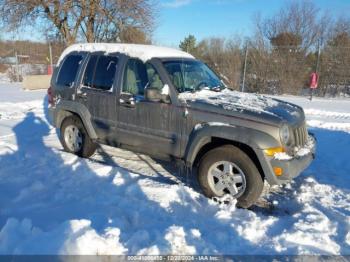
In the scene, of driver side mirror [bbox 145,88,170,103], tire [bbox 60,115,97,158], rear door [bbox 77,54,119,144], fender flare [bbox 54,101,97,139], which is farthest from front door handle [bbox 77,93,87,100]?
driver side mirror [bbox 145,88,170,103]

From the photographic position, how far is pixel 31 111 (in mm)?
10547

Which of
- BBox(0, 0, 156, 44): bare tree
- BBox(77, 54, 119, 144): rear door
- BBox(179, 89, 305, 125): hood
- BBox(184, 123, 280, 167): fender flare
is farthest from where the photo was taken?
BBox(0, 0, 156, 44): bare tree

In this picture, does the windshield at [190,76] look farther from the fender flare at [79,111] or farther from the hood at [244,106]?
the fender flare at [79,111]

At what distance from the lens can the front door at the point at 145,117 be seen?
4707 mm

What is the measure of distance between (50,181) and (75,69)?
221 cm

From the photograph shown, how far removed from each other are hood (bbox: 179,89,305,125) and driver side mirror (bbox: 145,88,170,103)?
0.22m

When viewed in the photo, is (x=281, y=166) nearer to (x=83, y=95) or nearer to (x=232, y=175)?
(x=232, y=175)

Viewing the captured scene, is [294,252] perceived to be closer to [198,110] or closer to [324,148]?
[198,110]

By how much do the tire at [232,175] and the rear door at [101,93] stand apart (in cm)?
188

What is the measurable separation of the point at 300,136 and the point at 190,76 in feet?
6.32

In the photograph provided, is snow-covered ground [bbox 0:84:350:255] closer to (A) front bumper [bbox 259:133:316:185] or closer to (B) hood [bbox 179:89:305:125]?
(A) front bumper [bbox 259:133:316:185]

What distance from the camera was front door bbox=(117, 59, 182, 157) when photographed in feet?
15.4

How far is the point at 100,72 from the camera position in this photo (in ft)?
18.0

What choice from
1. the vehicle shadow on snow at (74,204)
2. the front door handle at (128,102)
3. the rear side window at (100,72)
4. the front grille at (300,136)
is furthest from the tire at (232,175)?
the rear side window at (100,72)
